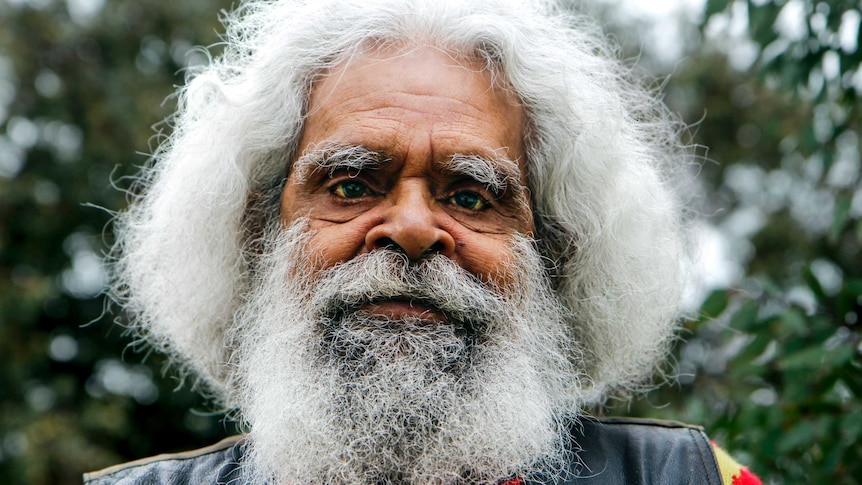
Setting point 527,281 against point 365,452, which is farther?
point 527,281

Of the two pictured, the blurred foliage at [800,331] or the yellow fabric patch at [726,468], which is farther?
the blurred foliage at [800,331]

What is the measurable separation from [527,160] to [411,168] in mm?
403

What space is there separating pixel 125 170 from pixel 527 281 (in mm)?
6811

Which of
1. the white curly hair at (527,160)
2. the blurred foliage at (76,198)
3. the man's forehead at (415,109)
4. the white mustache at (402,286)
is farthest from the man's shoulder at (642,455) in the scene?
the blurred foliage at (76,198)

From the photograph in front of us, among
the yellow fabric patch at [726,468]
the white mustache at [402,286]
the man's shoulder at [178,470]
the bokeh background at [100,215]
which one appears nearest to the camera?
the white mustache at [402,286]

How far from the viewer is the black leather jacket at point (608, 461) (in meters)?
2.15

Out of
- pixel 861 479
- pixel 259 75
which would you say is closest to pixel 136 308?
pixel 259 75

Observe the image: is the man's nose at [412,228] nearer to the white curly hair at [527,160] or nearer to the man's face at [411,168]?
the man's face at [411,168]

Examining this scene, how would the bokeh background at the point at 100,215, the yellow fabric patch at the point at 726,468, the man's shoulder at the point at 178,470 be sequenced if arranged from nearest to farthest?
the yellow fabric patch at the point at 726,468 → the man's shoulder at the point at 178,470 → the bokeh background at the point at 100,215

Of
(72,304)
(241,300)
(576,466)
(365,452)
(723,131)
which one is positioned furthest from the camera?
(723,131)

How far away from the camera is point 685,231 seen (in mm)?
2924

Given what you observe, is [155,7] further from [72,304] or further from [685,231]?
[685,231]

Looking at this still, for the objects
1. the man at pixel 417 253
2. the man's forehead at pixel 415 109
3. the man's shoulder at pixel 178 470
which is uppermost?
the man's forehead at pixel 415 109

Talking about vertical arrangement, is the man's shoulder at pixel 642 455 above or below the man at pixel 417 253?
below
